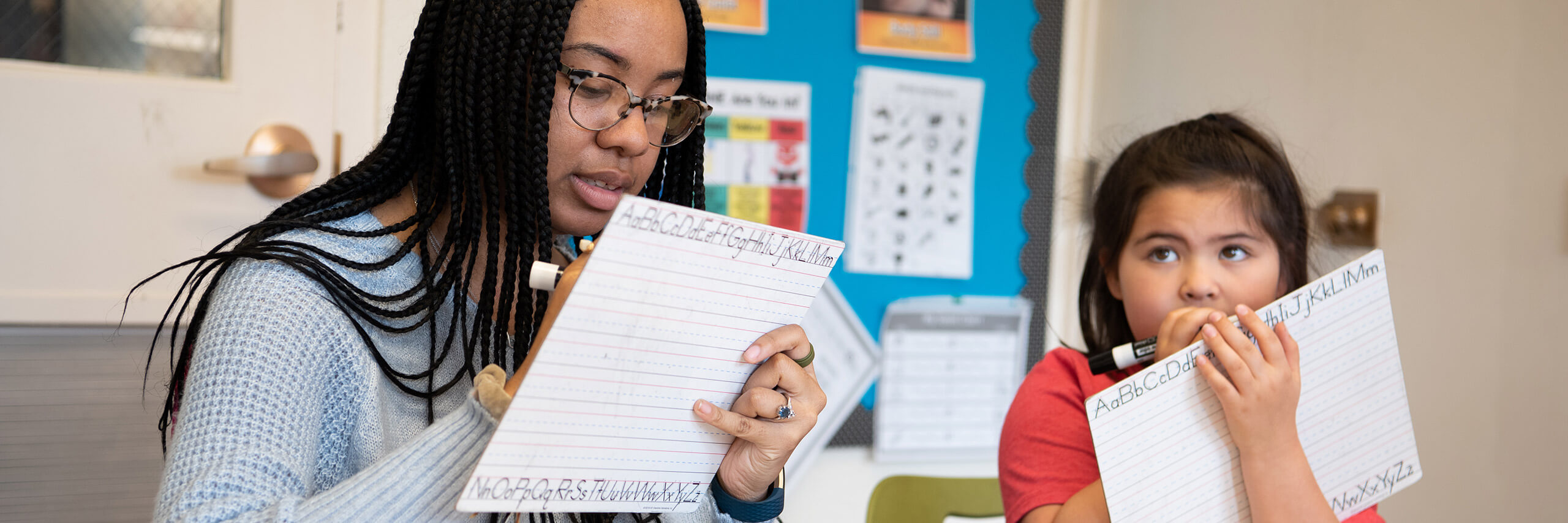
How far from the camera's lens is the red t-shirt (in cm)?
94

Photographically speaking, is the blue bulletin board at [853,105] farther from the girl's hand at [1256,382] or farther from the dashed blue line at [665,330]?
the dashed blue line at [665,330]

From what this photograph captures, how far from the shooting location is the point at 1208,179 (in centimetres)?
98

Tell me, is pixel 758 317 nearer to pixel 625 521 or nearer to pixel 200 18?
pixel 625 521

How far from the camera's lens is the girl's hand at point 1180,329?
2.80 ft

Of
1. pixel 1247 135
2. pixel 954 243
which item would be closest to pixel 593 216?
pixel 1247 135

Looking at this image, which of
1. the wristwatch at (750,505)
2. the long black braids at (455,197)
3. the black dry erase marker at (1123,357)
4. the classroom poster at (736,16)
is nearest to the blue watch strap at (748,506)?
the wristwatch at (750,505)

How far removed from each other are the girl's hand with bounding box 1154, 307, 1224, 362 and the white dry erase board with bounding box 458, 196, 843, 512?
389 millimetres

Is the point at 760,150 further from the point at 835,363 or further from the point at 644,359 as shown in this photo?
the point at 644,359

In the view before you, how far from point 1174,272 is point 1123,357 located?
0.13 meters

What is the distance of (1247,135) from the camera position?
104 cm

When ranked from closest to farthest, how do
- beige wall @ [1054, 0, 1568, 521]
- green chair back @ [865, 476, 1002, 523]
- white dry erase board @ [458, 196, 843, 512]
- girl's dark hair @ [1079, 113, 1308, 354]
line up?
white dry erase board @ [458, 196, 843, 512] → girl's dark hair @ [1079, 113, 1308, 354] → beige wall @ [1054, 0, 1568, 521] → green chair back @ [865, 476, 1002, 523]

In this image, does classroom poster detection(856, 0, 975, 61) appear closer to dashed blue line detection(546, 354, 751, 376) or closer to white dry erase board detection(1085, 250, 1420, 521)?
white dry erase board detection(1085, 250, 1420, 521)

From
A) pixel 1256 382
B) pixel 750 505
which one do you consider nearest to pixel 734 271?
pixel 750 505

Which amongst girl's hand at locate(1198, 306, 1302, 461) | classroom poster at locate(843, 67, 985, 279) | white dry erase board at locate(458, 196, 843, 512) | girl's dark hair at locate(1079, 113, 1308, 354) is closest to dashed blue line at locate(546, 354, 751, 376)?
white dry erase board at locate(458, 196, 843, 512)
